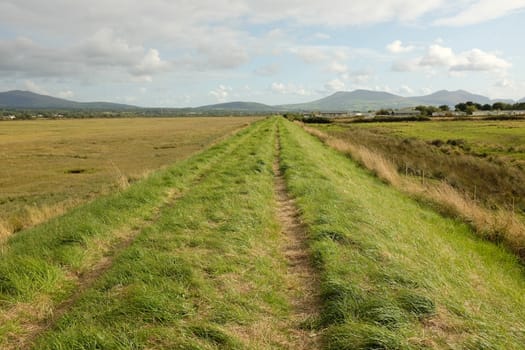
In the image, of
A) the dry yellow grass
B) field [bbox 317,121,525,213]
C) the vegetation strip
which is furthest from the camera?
field [bbox 317,121,525,213]

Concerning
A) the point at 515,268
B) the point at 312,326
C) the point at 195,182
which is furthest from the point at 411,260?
the point at 195,182

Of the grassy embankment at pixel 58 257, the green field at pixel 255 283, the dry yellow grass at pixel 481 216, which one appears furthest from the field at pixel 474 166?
the grassy embankment at pixel 58 257

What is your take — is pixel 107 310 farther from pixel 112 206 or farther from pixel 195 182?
pixel 195 182

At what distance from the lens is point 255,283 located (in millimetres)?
5484

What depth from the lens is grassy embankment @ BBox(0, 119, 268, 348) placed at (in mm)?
4855

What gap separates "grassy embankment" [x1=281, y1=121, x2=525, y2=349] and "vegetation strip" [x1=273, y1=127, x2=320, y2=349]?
0.17m

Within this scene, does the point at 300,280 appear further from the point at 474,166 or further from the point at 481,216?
the point at 474,166

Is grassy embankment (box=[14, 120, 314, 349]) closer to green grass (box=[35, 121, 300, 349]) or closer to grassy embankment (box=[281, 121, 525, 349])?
green grass (box=[35, 121, 300, 349])

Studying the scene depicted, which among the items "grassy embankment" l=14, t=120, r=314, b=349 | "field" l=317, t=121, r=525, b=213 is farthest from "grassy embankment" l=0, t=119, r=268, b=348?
"field" l=317, t=121, r=525, b=213

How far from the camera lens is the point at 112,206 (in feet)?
32.4

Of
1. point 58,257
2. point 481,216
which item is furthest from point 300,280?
point 481,216

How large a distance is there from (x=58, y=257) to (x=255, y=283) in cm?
364

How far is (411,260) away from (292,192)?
5.54 m

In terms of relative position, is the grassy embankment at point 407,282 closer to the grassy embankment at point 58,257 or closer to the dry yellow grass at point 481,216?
the dry yellow grass at point 481,216
